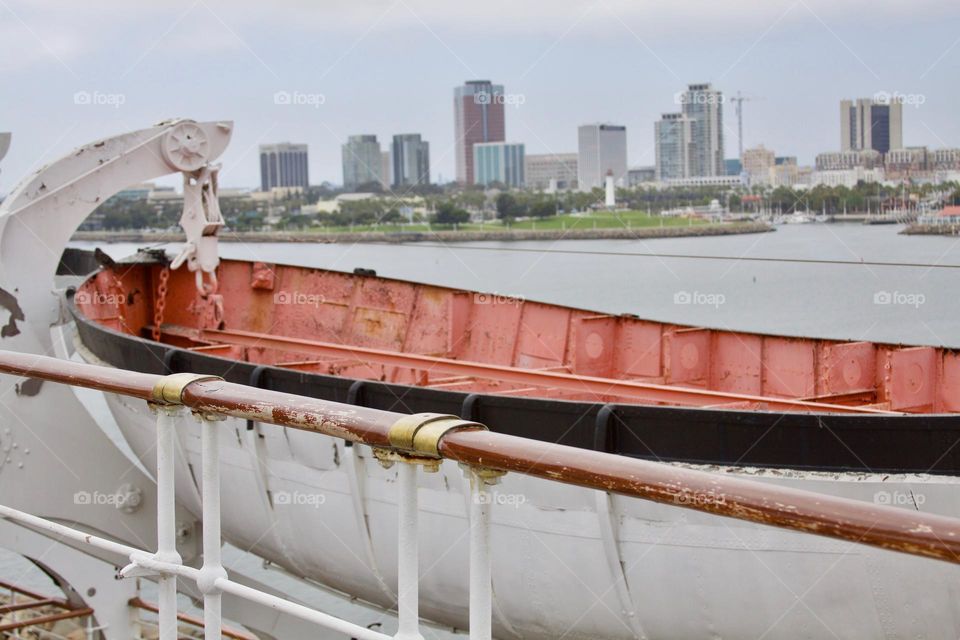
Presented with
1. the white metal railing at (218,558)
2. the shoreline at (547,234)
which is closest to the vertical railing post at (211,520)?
the white metal railing at (218,558)

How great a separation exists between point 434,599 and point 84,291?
19.0 ft

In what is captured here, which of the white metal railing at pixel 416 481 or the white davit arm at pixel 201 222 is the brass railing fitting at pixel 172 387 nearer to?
the white metal railing at pixel 416 481

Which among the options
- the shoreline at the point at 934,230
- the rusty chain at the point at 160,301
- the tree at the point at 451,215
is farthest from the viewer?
the tree at the point at 451,215

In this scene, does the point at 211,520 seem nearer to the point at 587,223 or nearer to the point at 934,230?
the point at 934,230

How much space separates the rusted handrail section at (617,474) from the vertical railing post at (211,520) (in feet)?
0.31

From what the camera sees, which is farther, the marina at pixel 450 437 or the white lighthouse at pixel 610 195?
→ the white lighthouse at pixel 610 195

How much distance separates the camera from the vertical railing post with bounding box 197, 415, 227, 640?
3.10 meters

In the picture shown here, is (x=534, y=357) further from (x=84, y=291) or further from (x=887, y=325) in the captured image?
(x=887, y=325)

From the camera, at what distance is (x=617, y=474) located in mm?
2137

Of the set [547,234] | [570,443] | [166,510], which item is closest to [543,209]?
[547,234]

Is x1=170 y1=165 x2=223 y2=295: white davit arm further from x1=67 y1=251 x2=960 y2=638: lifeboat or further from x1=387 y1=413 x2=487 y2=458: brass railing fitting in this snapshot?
x1=387 y1=413 x2=487 y2=458: brass railing fitting

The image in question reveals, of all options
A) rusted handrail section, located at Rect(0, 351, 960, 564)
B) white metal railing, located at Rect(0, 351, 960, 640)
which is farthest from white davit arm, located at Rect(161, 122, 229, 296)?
rusted handrail section, located at Rect(0, 351, 960, 564)

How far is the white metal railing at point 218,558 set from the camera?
2.46m

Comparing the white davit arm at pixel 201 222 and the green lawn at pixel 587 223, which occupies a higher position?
the white davit arm at pixel 201 222
